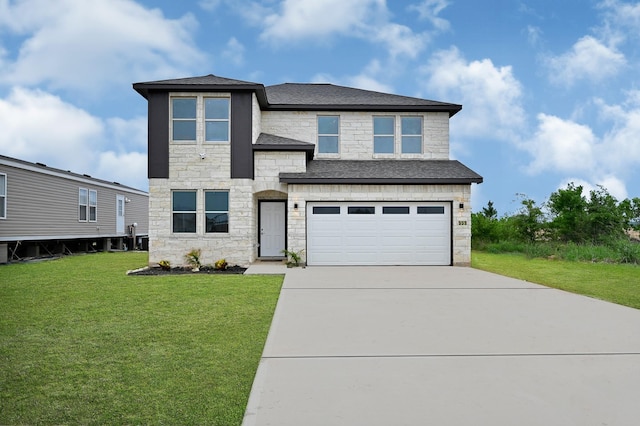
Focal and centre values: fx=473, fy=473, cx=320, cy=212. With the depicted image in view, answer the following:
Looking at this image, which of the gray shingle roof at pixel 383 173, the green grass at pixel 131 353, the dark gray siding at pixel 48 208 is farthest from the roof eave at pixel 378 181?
the dark gray siding at pixel 48 208

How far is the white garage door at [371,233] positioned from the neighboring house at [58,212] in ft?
38.3

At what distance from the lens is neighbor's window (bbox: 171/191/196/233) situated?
1559cm

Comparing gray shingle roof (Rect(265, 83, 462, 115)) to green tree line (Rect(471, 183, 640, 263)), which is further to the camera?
green tree line (Rect(471, 183, 640, 263))

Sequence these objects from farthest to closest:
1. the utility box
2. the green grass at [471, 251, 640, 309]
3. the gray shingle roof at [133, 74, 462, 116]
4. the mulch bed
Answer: the utility box, the gray shingle roof at [133, 74, 462, 116], the mulch bed, the green grass at [471, 251, 640, 309]

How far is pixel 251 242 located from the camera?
51.4 feet

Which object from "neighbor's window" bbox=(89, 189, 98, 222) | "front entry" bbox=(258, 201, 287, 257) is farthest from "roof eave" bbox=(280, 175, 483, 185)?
"neighbor's window" bbox=(89, 189, 98, 222)

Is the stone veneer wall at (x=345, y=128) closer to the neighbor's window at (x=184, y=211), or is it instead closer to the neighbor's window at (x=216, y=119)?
the neighbor's window at (x=216, y=119)

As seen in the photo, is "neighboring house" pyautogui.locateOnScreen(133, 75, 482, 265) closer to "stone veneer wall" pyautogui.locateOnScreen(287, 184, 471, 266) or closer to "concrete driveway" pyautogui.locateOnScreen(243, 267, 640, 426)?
"stone veneer wall" pyautogui.locateOnScreen(287, 184, 471, 266)

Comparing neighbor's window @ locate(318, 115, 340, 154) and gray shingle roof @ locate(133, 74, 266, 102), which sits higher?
gray shingle roof @ locate(133, 74, 266, 102)

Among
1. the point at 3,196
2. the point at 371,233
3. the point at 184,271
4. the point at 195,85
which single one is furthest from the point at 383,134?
the point at 3,196

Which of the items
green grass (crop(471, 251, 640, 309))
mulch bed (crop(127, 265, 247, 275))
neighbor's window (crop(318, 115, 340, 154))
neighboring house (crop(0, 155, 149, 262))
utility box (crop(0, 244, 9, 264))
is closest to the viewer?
green grass (crop(471, 251, 640, 309))

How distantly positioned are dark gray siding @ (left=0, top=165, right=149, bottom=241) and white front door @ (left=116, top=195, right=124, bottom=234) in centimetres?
39

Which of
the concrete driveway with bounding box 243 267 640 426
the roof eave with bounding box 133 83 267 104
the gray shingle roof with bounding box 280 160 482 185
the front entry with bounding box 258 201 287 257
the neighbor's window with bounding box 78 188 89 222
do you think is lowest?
the concrete driveway with bounding box 243 267 640 426

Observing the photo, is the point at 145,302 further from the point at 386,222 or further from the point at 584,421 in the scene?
the point at 386,222
